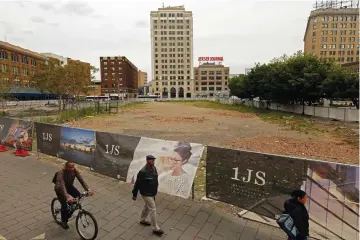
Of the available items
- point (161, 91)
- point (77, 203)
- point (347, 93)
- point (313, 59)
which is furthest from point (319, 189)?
point (161, 91)

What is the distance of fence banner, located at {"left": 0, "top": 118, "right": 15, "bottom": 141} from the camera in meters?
11.3

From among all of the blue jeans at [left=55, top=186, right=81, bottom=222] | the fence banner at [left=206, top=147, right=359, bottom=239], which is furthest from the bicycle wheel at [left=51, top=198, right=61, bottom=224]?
the fence banner at [left=206, top=147, right=359, bottom=239]

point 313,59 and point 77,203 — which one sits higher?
point 313,59

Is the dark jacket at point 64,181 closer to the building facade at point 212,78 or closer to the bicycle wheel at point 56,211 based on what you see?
the bicycle wheel at point 56,211

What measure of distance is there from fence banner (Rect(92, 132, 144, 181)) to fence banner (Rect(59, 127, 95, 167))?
0.33m

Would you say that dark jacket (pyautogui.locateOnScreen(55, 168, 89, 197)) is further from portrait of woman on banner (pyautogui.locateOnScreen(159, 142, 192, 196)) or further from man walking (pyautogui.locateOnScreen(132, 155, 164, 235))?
portrait of woman on banner (pyautogui.locateOnScreen(159, 142, 192, 196))

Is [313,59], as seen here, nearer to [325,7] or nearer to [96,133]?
[96,133]

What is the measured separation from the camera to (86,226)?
4.45 m

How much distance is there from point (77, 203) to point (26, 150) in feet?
25.6

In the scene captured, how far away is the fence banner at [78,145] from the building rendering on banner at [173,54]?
12230 cm

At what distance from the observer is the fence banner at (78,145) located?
8008 millimetres

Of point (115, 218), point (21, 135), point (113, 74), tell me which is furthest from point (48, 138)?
point (113, 74)

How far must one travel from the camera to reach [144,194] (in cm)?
455

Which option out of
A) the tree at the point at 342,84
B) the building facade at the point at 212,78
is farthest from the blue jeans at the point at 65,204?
the building facade at the point at 212,78
